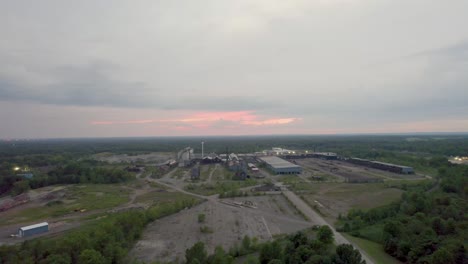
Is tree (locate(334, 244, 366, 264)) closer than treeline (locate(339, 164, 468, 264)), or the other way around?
A: tree (locate(334, 244, 366, 264))

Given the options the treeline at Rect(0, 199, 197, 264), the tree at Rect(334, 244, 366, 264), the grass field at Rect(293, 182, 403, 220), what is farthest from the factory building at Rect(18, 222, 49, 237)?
the grass field at Rect(293, 182, 403, 220)

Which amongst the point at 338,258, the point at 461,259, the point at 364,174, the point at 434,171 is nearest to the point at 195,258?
the point at 338,258

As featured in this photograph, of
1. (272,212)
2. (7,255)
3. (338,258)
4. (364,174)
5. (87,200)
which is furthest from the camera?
(364,174)

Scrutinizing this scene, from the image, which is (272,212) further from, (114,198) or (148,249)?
(114,198)

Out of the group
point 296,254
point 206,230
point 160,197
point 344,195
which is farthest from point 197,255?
point 344,195

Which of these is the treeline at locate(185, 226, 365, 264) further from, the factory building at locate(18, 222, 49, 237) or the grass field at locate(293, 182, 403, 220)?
the factory building at locate(18, 222, 49, 237)

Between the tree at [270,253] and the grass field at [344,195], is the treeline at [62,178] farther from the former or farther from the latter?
the tree at [270,253]

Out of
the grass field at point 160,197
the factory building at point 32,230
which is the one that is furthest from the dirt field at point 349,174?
the factory building at point 32,230

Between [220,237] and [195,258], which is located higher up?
[195,258]
